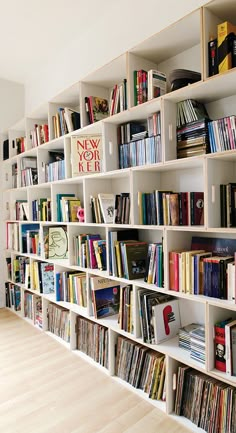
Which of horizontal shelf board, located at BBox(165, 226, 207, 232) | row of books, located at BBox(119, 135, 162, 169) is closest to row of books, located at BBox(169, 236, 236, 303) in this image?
horizontal shelf board, located at BBox(165, 226, 207, 232)

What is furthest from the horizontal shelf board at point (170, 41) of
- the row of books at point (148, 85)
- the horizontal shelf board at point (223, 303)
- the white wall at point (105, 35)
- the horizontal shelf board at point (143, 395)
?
the horizontal shelf board at point (143, 395)

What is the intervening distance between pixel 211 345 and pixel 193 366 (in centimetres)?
18

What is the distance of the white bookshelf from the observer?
1.54 metres

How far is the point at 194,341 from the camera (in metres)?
1.69

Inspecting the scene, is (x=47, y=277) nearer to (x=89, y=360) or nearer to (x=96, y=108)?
(x=89, y=360)

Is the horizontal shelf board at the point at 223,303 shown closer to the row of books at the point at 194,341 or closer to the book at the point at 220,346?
the book at the point at 220,346

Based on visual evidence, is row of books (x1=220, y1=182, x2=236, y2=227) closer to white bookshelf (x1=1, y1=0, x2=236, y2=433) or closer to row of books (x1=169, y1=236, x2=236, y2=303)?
white bookshelf (x1=1, y1=0, x2=236, y2=433)

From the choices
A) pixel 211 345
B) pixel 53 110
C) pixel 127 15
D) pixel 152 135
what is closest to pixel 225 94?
pixel 152 135

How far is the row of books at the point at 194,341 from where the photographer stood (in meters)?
1.65

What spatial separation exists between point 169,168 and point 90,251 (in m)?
0.93

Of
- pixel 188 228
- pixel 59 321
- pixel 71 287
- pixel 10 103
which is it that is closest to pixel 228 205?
pixel 188 228

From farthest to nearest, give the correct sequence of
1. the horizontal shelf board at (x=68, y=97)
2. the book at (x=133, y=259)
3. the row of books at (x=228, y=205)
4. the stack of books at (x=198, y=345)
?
the horizontal shelf board at (x=68, y=97)
the book at (x=133, y=259)
the stack of books at (x=198, y=345)
the row of books at (x=228, y=205)

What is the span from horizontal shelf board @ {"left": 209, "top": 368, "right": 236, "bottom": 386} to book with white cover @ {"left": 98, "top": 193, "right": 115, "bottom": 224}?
1.17 m

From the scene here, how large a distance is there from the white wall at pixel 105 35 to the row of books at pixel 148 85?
440 millimetres
